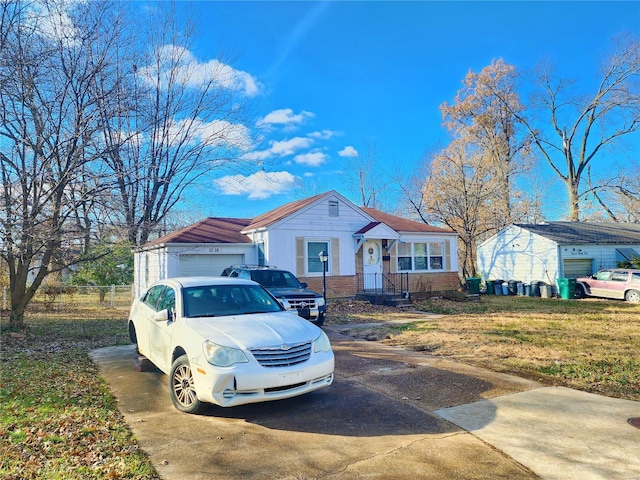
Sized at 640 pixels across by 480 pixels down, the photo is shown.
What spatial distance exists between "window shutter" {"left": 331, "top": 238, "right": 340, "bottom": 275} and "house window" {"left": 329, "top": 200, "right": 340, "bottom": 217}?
1.11 metres

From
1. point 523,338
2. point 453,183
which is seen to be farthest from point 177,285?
point 453,183

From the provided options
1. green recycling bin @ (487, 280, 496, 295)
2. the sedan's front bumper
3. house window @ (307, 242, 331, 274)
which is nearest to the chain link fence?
house window @ (307, 242, 331, 274)

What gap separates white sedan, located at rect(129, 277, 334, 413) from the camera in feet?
14.8

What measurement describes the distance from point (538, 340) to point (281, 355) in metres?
6.76

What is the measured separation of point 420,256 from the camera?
68.4 feet

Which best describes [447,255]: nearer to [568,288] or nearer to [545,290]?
[545,290]

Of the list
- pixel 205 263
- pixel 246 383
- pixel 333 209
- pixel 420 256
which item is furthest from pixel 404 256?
pixel 246 383

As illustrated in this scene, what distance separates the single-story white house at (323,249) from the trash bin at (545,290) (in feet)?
14.7

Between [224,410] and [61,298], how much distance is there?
1644cm

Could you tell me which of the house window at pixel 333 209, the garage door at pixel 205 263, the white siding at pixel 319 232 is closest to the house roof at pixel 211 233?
the garage door at pixel 205 263

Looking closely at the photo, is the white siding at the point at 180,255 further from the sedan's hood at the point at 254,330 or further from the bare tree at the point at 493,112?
the bare tree at the point at 493,112

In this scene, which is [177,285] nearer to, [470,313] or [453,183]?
[470,313]

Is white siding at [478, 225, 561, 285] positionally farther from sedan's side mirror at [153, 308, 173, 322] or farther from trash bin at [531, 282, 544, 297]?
sedan's side mirror at [153, 308, 173, 322]

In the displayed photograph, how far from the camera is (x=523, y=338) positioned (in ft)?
30.3
